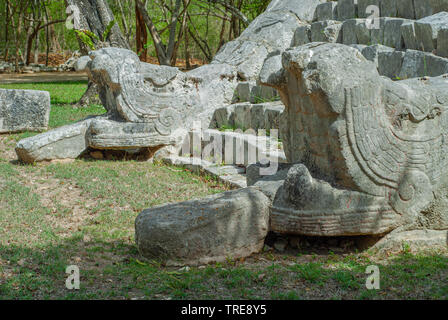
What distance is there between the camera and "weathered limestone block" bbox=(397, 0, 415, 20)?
7.36 metres

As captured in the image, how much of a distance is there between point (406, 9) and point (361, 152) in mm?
4533

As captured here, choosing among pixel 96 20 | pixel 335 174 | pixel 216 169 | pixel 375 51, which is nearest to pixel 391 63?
pixel 375 51

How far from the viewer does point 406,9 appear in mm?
7457

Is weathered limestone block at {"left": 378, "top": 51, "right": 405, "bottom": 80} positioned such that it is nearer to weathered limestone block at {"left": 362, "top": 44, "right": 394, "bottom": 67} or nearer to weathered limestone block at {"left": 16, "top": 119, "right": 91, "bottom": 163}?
weathered limestone block at {"left": 362, "top": 44, "right": 394, "bottom": 67}

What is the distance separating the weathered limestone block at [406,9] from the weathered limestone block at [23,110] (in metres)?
5.98

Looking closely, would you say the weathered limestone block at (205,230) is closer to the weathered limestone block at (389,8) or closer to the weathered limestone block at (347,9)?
the weathered limestone block at (389,8)

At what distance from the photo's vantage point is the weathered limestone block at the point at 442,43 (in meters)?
5.79

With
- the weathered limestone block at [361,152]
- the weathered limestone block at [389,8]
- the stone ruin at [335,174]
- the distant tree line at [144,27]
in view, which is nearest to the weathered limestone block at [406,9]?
the weathered limestone block at [389,8]

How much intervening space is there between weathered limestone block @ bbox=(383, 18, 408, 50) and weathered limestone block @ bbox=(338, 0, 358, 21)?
1.50 meters

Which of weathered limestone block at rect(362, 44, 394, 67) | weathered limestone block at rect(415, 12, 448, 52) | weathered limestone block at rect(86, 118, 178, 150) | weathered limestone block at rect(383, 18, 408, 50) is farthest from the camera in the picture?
weathered limestone block at rect(86, 118, 178, 150)

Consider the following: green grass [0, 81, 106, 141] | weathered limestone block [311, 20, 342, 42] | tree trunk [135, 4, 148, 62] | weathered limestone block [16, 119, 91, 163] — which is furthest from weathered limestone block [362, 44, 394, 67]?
tree trunk [135, 4, 148, 62]

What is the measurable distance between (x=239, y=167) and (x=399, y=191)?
10.1 feet

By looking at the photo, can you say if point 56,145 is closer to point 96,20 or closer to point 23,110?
point 23,110

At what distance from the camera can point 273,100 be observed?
7785mm
